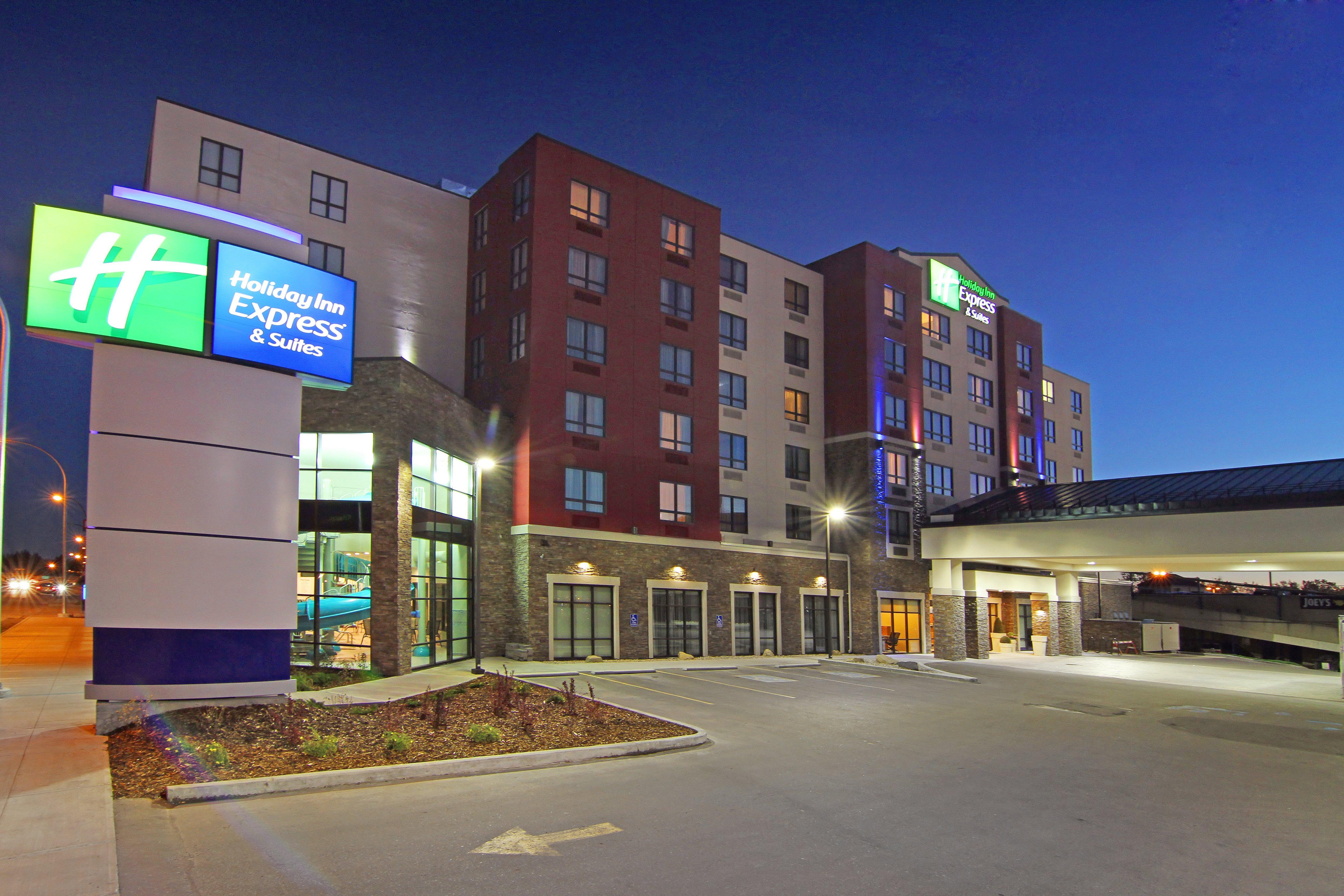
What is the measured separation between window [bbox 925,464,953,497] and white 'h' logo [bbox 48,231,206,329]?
38761 mm

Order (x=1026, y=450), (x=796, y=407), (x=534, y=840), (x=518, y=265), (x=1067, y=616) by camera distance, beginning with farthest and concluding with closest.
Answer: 1. (x=1026, y=450)
2. (x=1067, y=616)
3. (x=796, y=407)
4. (x=518, y=265)
5. (x=534, y=840)

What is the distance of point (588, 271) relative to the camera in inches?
1346

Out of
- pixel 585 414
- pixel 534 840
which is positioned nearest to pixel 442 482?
pixel 585 414

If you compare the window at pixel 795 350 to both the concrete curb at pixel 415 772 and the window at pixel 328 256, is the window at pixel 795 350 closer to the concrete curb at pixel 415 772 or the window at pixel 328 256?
the window at pixel 328 256

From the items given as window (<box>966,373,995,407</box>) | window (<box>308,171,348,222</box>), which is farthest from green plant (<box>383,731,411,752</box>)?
window (<box>966,373,995,407</box>)

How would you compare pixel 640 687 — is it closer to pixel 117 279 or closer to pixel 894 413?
pixel 117 279

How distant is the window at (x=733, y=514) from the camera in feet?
127

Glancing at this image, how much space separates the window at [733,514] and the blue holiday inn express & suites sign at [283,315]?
2424 cm

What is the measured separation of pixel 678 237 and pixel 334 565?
2115cm

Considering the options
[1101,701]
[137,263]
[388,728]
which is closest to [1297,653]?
[1101,701]

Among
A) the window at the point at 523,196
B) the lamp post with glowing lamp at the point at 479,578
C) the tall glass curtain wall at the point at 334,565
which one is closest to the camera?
the lamp post with glowing lamp at the point at 479,578

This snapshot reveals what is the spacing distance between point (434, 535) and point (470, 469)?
3.81 m

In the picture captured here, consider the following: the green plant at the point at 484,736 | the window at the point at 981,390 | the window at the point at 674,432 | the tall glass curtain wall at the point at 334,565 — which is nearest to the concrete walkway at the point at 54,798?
the green plant at the point at 484,736

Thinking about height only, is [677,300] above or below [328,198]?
below
